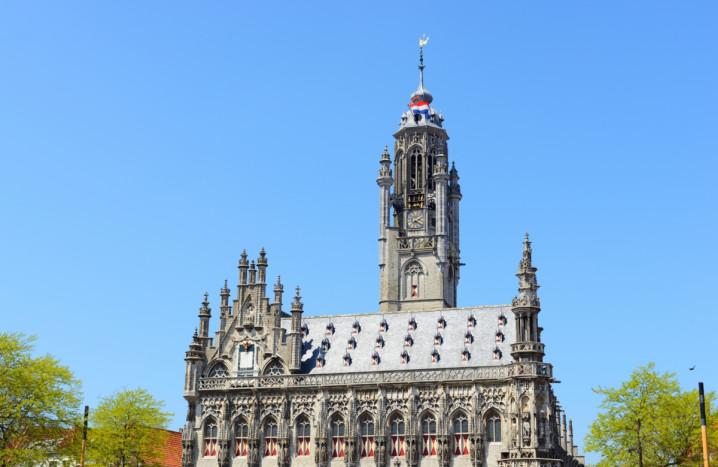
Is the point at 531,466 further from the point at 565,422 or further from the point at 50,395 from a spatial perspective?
the point at 50,395

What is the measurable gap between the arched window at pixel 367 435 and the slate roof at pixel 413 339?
466 cm

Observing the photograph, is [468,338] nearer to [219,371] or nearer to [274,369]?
[274,369]

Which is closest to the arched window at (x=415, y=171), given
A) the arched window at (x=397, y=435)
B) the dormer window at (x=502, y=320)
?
the dormer window at (x=502, y=320)

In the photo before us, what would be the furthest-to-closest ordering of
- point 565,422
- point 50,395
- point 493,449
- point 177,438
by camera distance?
point 177,438, point 565,422, point 493,449, point 50,395

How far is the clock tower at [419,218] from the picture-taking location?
109 meters

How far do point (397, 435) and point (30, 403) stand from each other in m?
30.6

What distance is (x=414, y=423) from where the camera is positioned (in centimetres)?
8025

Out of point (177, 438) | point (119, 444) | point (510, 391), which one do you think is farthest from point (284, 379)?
point (177, 438)

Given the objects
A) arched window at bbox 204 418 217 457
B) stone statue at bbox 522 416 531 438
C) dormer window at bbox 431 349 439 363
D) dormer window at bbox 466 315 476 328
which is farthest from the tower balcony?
stone statue at bbox 522 416 531 438

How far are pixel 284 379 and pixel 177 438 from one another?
28446mm

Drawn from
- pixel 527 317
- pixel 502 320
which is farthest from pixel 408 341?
pixel 527 317

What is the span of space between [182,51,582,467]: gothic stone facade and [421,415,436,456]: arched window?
103 millimetres

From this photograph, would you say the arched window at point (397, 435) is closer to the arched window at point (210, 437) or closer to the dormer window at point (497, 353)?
the dormer window at point (497, 353)

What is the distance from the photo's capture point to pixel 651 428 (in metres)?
76.3
